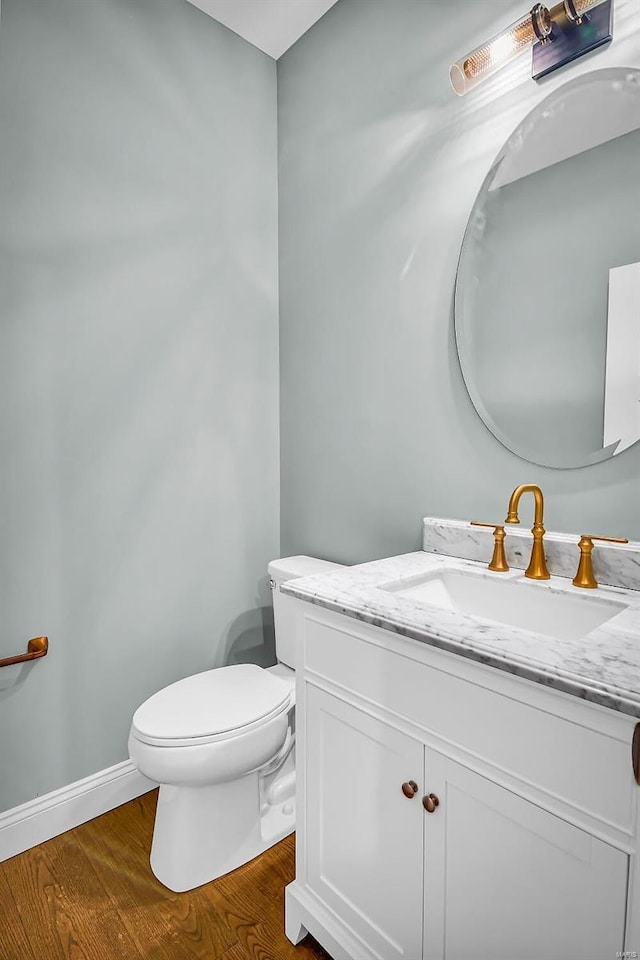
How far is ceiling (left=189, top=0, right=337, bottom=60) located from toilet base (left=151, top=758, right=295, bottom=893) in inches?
100

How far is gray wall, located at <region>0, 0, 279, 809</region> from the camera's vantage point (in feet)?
5.10

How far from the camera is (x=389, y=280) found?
5.67ft

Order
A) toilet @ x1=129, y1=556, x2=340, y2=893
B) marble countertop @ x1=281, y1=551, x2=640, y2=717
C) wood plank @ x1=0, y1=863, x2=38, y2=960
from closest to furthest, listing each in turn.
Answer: marble countertop @ x1=281, y1=551, x2=640, y2=717 < wood plank @ x1=0, y1=863, x2=38, y2=960 < toilet @ x1=129, y1=556, x2=340, y2=893

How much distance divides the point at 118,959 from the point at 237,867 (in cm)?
36

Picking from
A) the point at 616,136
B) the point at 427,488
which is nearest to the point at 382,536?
the point at 427,488

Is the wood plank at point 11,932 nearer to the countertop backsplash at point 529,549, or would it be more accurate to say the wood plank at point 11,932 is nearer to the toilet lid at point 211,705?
the toilet lid at point 211,705

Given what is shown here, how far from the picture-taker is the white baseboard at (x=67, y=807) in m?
1.56

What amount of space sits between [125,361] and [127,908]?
1556 mm

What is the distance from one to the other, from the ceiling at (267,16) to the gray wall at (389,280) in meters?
0.05

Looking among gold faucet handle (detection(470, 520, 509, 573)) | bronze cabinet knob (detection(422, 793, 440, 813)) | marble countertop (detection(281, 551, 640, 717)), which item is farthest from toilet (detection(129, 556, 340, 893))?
gold faucet handle (detection(470, 520, 509, 573))

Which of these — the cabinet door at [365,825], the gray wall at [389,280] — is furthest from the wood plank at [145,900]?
the gray wall at [389,280]

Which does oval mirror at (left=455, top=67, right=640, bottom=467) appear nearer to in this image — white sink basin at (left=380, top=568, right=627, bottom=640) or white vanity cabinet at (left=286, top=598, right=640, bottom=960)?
white sink basin at (left=380, top=568, right=627, bottom=640)

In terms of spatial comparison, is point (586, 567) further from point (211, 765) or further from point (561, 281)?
point (211, 765)

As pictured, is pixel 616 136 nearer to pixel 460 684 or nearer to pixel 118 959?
pixel 460 684
